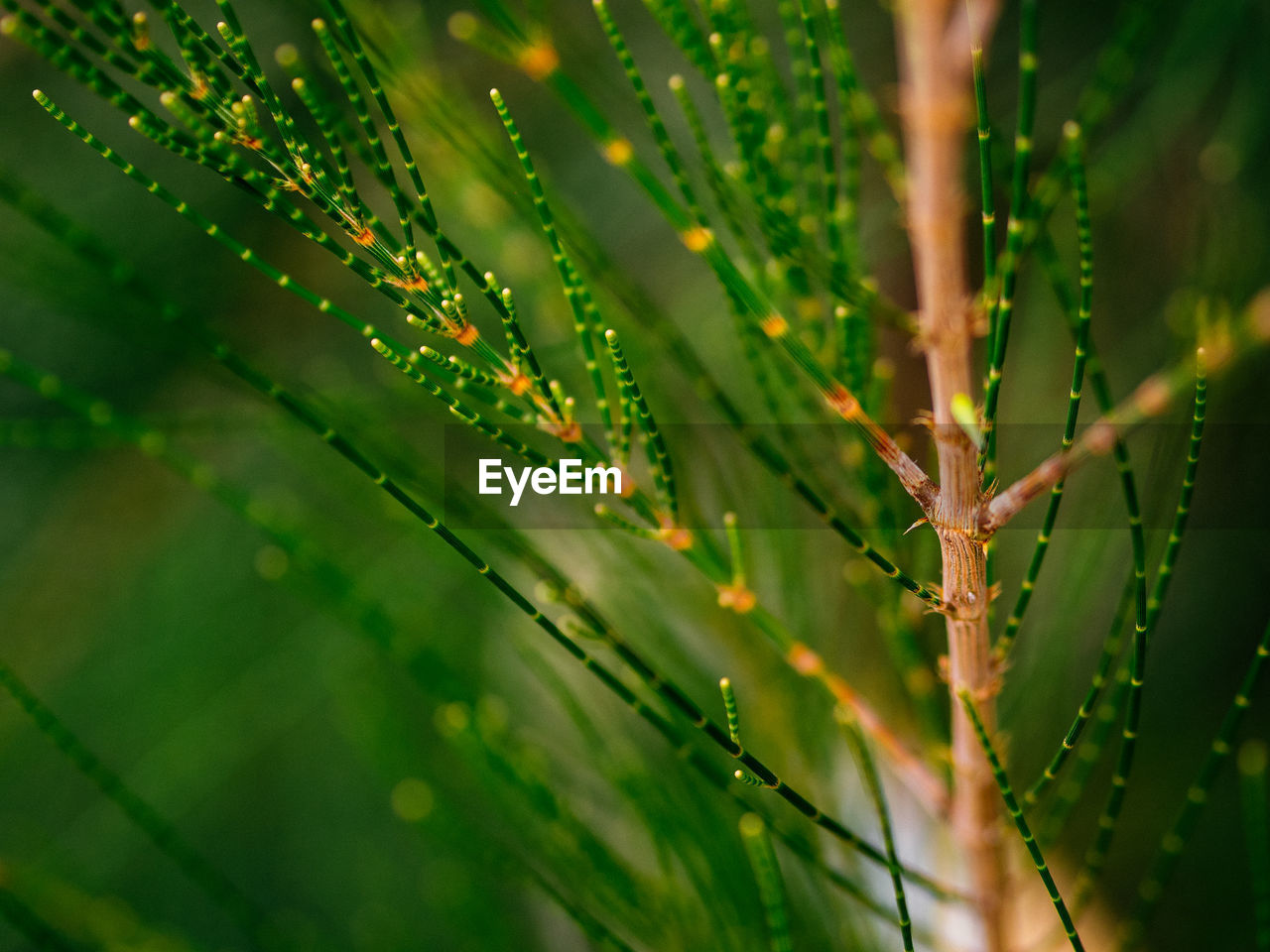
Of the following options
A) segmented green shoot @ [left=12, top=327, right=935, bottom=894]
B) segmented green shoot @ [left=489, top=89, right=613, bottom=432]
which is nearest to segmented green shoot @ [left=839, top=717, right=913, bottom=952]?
segmented green shoot @ [left=12, top=327, right=935, bottom=894]

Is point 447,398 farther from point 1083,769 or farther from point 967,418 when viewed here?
point 1083,769

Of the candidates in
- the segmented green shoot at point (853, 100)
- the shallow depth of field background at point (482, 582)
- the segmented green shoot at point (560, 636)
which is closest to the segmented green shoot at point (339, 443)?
the segmented green shoot at point (560, 636)

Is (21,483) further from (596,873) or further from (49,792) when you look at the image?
(596,873)

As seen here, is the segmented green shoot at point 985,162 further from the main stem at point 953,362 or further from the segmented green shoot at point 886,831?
the segmented green shoot at point 886,831

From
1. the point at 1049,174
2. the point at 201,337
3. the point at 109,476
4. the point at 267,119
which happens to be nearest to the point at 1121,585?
the point at 1049,174

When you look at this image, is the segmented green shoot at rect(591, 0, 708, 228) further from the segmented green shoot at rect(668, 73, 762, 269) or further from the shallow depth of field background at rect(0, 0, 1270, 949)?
the shallow depth of field background at rect(0, 0, 1270, 949)

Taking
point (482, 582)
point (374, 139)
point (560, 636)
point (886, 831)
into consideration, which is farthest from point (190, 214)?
point (482, 582)
